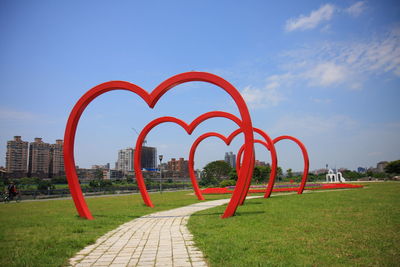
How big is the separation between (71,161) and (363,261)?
10181 millimetres

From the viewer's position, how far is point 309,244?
5.46 m

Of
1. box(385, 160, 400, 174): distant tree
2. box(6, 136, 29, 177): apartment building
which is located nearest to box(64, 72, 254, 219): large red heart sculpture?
box(385, 160, 400, 174): distant tree

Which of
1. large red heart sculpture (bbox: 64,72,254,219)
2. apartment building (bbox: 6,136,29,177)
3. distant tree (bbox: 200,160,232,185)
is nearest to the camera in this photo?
large red heart sculpture (bbox: 64,72,254,219)

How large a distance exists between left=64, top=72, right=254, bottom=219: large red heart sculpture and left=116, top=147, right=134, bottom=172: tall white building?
13116 cm

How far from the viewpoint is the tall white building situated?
5515 inches

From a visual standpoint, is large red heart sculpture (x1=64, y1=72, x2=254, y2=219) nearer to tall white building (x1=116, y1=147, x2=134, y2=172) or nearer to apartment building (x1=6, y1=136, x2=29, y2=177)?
apartment building (x1=6, y1=136, x2=29, y2=177)

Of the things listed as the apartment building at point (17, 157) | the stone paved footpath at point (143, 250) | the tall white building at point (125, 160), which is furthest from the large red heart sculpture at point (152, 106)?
the tall white building at point (125, 160)

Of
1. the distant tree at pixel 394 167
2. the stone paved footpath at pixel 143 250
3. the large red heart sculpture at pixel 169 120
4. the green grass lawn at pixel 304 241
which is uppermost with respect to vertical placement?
the large red heart sculpture at pixel 169 120

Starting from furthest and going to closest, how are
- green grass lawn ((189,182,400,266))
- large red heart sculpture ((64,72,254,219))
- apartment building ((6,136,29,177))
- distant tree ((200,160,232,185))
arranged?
1. apartment building ((6,136,29,177))
2. distant tree ((200,160,232,185))
3. large red heart sculpture ((64,72,254,219))
4. green grass lawn ((189,182,400,266))

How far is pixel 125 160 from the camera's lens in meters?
145

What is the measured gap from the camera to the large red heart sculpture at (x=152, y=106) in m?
9.88

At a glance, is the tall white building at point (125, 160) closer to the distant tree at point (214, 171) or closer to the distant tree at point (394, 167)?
the distant tree at point (214, 171)

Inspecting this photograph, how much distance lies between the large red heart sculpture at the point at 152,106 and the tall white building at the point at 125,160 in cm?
13116

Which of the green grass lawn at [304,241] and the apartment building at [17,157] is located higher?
the apartment building at [17,157]
